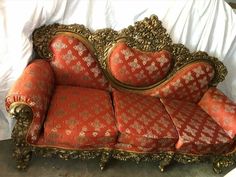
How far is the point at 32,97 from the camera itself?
146 cm

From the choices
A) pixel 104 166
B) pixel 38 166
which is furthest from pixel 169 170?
pixel 38 166

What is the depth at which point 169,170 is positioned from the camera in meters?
1.98

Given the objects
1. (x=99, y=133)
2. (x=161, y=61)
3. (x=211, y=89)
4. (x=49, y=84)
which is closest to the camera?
(x=99, y=133)

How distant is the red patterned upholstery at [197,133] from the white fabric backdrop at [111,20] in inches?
23.1

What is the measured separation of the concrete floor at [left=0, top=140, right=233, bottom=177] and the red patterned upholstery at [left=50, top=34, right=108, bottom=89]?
595 mm

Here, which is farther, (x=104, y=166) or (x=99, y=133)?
(x=104, y=166)

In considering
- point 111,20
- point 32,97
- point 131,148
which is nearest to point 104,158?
point 131,148

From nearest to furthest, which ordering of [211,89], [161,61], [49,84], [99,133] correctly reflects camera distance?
[99,133], [49,84], [161,61], [211,89]

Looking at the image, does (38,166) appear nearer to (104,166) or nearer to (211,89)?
(104,166)

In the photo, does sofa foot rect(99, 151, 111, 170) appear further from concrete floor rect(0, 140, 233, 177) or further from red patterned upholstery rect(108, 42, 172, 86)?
red patterned upholstery rect(108, 42, 172, 86)

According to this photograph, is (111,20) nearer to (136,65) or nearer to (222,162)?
(136,65)

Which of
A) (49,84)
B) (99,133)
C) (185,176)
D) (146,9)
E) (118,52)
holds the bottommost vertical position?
(185,176)

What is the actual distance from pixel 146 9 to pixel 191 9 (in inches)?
14.5

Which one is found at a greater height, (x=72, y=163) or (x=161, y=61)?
(x=161, y=61)
